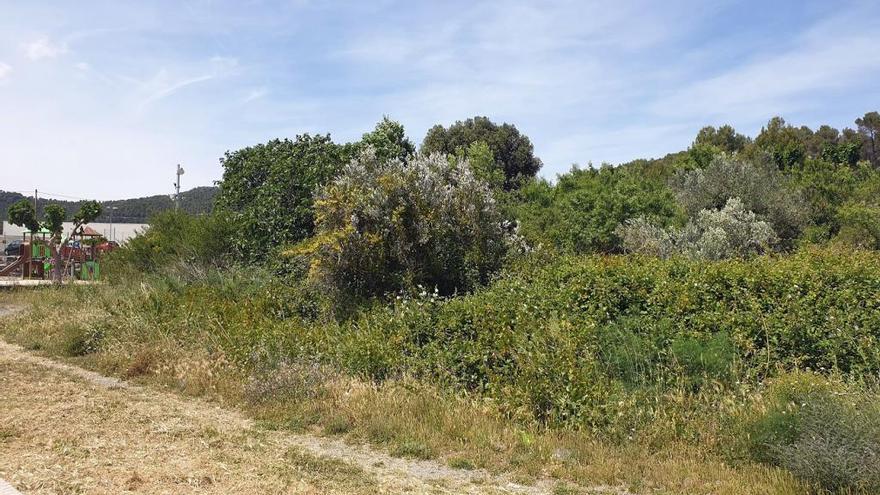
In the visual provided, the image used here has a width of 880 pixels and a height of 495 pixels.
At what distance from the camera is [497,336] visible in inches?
294

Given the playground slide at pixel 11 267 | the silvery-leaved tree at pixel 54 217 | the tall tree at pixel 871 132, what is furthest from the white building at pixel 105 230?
the tall tree at pixel 871 132

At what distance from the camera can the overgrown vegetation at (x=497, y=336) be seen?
547 cm

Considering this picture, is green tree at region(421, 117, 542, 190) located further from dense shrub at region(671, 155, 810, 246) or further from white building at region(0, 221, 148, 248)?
white building at region(0, 221, 148, 248)

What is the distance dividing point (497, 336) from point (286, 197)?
25.3 feet

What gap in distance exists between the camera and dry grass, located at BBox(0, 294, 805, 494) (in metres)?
5.09

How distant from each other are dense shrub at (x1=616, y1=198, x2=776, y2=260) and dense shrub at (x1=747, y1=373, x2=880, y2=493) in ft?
25.6

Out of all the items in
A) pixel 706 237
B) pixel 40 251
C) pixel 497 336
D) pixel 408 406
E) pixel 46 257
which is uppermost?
pixel 40 251

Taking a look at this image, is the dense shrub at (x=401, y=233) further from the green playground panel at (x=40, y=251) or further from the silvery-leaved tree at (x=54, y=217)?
the green playground panel at (x=40, y=251)

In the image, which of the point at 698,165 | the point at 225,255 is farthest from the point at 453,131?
the point at 225,255

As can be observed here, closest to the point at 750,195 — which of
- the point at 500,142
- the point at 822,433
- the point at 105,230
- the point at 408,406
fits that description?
the point at 408,406

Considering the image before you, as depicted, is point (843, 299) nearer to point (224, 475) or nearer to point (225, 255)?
point (224, 475)

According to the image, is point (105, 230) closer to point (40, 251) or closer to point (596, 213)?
point (40, 251)

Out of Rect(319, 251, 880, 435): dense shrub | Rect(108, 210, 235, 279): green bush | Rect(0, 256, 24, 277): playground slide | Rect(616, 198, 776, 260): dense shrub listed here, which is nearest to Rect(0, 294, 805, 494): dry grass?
Rect(319, 251, 880, 435): dense shrub

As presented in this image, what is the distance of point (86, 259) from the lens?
31.3 metres
